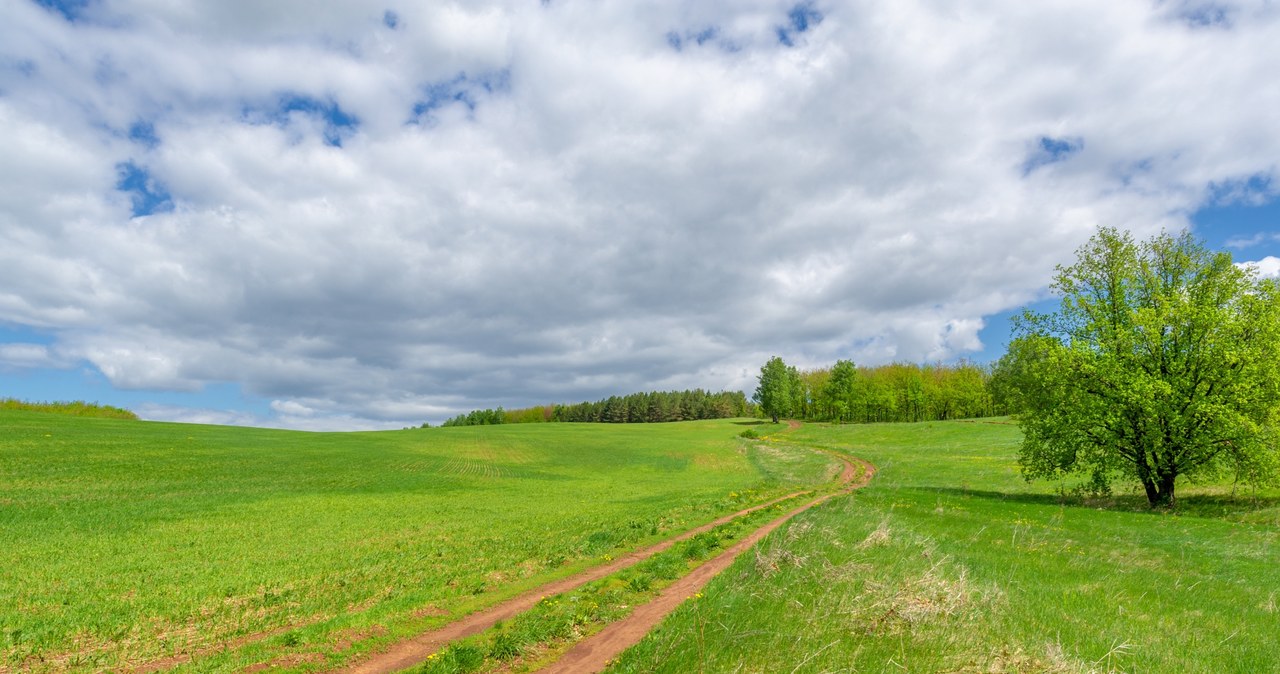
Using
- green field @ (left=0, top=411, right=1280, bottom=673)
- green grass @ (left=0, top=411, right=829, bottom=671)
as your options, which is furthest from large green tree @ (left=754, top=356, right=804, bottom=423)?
green field @ (left=0, top=411, right=1280, bottom=673)

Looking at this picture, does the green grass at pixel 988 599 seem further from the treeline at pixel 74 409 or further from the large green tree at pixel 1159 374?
the treeline at pixel 74 409

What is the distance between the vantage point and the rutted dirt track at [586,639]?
1137 cm

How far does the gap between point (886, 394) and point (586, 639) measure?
474ft

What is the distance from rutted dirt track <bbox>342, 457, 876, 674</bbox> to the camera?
1137 cm

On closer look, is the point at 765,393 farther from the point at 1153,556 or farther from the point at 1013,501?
the point at 1153,556

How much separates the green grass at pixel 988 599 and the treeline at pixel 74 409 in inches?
3655

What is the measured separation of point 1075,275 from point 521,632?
153 ft

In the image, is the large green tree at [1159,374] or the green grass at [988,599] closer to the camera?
the green grass at [988,599]

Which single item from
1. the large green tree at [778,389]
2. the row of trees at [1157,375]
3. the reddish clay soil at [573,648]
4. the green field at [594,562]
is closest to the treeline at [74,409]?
the green field at [594,562]

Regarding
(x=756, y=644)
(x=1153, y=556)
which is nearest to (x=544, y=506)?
(x=756, y=644)

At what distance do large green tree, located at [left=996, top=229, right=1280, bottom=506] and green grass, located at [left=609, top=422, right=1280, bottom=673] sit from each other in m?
5.83

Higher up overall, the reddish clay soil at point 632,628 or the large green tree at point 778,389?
the large green tree at point 778,389

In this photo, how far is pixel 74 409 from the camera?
266 feet

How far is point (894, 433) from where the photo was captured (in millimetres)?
98875
